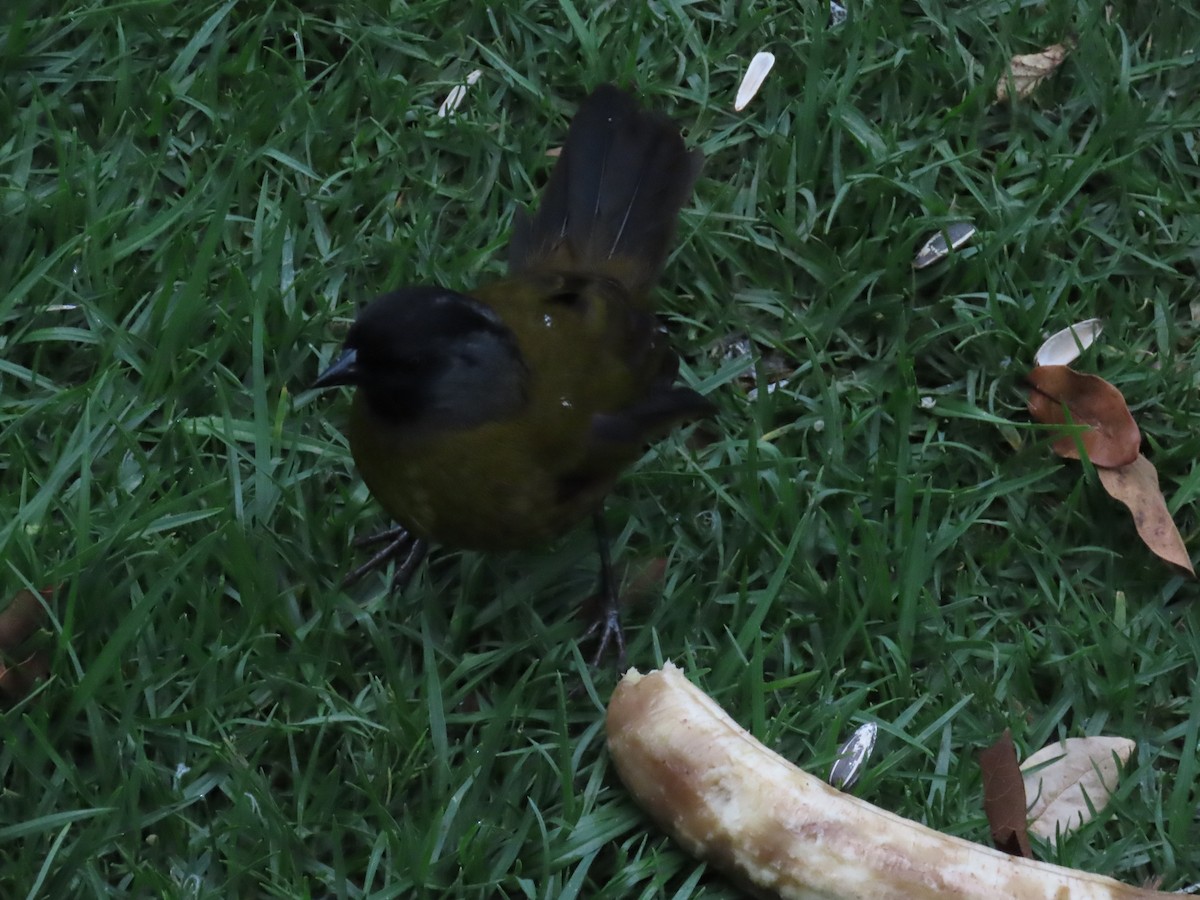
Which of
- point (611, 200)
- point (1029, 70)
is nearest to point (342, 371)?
point (611, 200)

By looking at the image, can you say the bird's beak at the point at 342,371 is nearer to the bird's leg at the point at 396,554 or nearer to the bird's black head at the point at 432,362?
the bird's black head at the point at 432,362

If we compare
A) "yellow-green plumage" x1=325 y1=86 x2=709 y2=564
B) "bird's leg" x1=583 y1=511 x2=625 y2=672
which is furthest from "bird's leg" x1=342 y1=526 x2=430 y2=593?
"bird's leg" x1=583 y1=511 x2=625 y2=672

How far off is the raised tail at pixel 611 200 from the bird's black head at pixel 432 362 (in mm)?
661

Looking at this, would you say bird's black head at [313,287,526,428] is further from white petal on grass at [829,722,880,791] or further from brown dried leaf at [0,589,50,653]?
white petal on grass at [829,722,880,791]

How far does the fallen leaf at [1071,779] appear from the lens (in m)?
3.52

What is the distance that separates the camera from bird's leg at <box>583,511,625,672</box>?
368 centimetres

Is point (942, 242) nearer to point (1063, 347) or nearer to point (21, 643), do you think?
point (1063, 347)

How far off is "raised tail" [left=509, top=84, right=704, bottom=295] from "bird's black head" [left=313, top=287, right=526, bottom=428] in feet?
2.17

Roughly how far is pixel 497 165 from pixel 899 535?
1683 millimetres

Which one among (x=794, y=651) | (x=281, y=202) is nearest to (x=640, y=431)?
(x=794, y=651)

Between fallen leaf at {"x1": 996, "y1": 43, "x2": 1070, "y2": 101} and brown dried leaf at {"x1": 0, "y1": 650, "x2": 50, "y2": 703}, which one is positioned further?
fallen leaf at {"x1": 996, "y1": 43, "x2": 1070, "y2": 101}

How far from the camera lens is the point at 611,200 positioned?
160 inches

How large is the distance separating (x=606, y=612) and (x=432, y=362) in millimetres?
837

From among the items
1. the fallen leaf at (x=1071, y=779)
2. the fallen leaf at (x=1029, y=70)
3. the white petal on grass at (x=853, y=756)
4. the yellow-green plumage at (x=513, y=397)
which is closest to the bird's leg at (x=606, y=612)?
the yellow-green plumage at (x=513, y=397)
